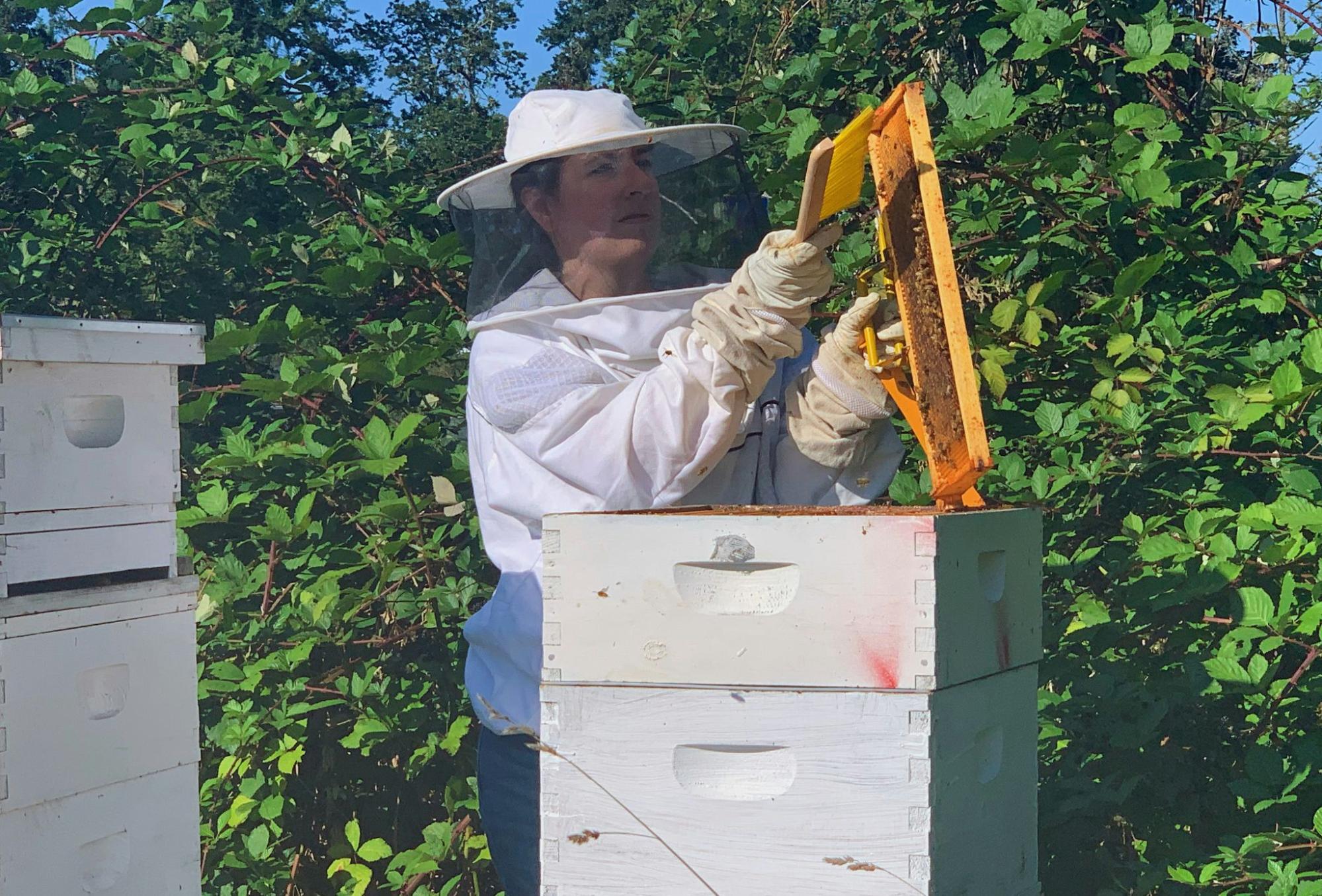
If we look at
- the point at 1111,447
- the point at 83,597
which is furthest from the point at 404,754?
the point at 1111,447

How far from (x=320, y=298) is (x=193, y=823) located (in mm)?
1525

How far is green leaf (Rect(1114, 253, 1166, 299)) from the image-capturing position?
2.40 meters

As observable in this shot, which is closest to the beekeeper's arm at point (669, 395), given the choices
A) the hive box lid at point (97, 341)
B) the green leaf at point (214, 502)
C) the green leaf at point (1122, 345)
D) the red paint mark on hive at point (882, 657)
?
the red paint mark on hive at point (882, 657)

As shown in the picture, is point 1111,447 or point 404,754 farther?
point 404,754

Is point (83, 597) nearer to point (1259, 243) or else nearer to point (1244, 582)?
point (1244, 582)

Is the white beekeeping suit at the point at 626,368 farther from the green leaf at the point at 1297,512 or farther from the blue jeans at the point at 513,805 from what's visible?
the green leaf at the point at 1297,512

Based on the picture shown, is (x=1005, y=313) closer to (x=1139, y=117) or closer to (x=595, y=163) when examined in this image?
(x=1139, y=117)

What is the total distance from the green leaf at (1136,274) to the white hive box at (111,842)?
1868 mm

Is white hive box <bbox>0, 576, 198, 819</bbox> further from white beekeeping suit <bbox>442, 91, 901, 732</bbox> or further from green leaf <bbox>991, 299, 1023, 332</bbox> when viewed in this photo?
green leaf <bbox>991, 299, 1023, 332</bbox>

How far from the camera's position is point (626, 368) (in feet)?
6.69

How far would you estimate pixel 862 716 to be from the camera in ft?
4.84

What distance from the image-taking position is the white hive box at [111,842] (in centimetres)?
191

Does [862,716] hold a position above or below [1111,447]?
below

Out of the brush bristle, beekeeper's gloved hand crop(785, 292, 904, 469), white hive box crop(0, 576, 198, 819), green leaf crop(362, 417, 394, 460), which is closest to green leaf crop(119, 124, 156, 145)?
green leaf crop(362, 417, 394, 460)
